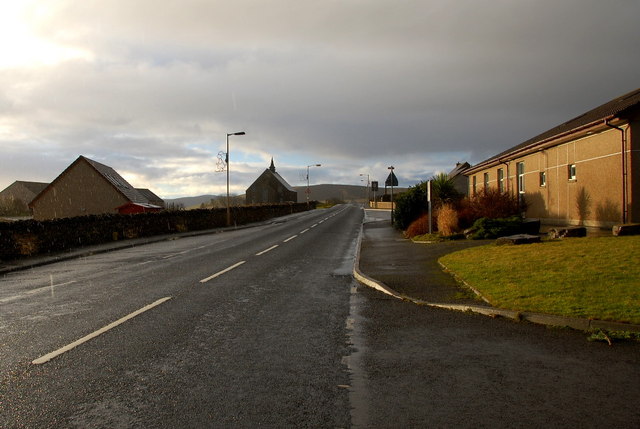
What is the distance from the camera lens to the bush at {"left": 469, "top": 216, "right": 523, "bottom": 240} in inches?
662

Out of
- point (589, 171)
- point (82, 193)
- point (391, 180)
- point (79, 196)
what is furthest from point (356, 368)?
point (79, 196)

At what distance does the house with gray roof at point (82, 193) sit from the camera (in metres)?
47.4

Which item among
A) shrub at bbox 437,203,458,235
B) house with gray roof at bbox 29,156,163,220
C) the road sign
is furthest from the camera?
house with gray roof at bbox 29,156,163,220

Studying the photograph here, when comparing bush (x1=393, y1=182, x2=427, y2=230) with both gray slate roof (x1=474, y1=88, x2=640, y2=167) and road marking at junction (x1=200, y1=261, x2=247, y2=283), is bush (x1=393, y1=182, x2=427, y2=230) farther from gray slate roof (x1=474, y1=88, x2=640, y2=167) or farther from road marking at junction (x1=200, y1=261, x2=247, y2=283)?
road marking at junction (x1=200, y1=261, x2=247, y2=283)

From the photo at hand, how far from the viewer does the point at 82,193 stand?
48062 millimetres

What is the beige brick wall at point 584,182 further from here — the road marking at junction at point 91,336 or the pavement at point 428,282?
the road marking at junction at point 91,336

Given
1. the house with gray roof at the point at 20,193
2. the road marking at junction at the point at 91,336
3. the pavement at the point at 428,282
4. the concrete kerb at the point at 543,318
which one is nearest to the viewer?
the road marking at junction at the point at 91,336

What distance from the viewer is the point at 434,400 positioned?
3.96 meters

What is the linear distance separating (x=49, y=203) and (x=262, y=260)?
145 feet

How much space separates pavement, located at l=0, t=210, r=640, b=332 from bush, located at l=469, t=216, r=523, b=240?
0.87 m

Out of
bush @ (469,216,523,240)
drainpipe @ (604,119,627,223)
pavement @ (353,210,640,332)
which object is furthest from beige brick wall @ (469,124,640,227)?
pavement @ (353,210,640,332)

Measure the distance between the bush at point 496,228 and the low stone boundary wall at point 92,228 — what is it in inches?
672

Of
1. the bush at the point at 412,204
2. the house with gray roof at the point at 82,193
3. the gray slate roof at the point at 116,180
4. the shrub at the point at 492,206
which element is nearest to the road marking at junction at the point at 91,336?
the shrub at the point at 492,206

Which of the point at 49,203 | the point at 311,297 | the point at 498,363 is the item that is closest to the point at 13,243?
the point at 311,297
